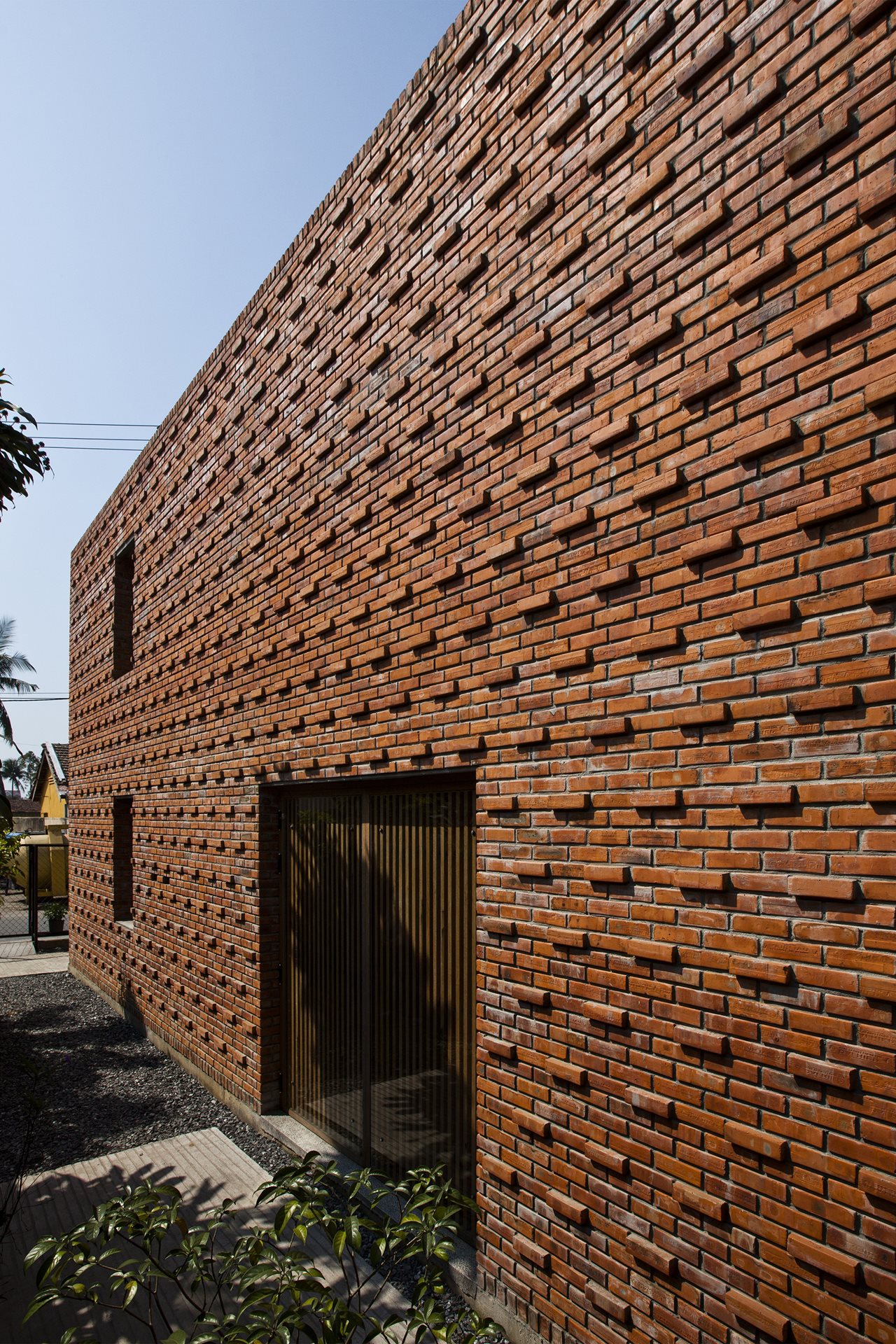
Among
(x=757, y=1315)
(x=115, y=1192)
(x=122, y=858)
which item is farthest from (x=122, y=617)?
(x=757, y=1315)

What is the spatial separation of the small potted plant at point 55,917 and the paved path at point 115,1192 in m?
11.6

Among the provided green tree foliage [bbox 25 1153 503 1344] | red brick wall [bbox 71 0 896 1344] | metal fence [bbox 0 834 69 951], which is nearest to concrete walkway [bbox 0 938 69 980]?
metal fence [bbox 0 834 69 951]

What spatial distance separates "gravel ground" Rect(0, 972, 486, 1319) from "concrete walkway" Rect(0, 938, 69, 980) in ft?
9.65

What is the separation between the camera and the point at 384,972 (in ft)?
16.1

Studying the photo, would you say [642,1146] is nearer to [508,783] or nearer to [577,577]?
[508,783]

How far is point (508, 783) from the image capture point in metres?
3.70

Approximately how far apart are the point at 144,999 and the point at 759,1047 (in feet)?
26.5

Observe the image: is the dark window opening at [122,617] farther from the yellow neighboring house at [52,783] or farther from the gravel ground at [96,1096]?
the yellow neighboring house at [52,783]

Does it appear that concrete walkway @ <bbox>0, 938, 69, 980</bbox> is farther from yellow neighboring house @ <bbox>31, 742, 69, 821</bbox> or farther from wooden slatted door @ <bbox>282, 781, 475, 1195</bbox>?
yellow neighboring house @ <bbox>31, 742, 69, 821</bbox>

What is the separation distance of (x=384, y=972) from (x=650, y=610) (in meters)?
2.91

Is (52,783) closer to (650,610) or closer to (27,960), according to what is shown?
(27,960)

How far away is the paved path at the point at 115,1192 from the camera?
3.86 meters

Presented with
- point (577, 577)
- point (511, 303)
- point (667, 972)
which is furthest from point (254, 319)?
point (667, 972)

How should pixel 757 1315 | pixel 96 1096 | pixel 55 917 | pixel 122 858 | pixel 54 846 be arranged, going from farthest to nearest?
pixel 54 846, pixel 55 917, pixel 122 858, pixel 96 1096, pixel 757 1315
